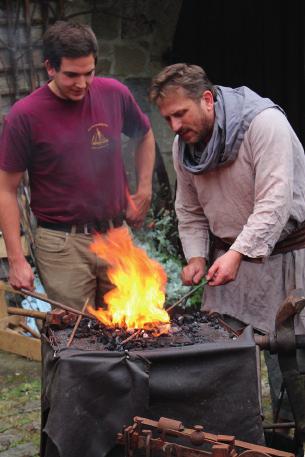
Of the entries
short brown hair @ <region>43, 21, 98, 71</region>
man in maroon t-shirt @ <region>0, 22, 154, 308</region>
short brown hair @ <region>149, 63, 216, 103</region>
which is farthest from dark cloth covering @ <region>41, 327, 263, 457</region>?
short brown hair @ <region>43, 21, 98, 71</region>

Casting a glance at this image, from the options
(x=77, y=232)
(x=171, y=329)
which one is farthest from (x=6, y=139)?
(x=171, y=329)

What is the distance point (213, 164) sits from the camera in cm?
389

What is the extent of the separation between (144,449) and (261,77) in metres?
4.70

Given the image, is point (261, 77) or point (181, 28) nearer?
point (261, 77)

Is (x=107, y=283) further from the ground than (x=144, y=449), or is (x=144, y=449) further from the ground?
(x=144, y=449)

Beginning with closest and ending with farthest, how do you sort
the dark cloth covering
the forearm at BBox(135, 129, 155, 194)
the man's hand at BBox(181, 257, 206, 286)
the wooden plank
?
the dark cloth covering < the man's hand at BBox(181, 257, 206, 286) < the forearm at BBox(135, 129, 155, 194) < the wooden plank

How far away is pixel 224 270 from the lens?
3.68 meters

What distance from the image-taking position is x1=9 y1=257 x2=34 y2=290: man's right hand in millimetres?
4773

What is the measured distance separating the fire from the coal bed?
0.07 metres

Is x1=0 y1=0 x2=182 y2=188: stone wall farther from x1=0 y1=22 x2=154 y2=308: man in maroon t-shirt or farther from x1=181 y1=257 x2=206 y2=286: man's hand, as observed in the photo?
x1=181 y1=257 x2=206 y2=286: man's hand

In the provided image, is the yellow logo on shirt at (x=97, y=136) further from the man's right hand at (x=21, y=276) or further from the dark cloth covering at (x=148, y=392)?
the dark cloth covering at (x=148, y=392)

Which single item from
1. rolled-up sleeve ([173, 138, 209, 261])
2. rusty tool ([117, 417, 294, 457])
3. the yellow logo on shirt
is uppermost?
the yellow logo on shirt

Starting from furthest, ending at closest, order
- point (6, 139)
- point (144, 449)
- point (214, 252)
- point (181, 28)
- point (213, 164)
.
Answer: point (181, 28) → point (6, 139) → point (214, 252) → point (213, 164) → point (144, 449)

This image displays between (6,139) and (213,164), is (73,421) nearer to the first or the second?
(213,164)
